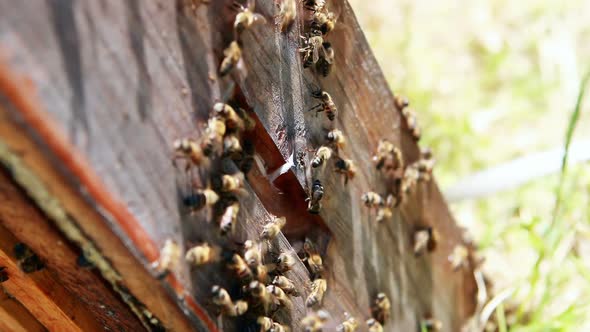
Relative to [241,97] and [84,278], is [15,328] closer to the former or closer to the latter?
[84,278]

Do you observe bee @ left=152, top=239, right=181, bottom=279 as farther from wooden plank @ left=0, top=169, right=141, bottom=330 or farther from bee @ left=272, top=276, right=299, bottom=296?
bee @ left=272, top=276, right=299, bottom=296

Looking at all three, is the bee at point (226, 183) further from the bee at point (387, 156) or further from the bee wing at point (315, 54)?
the bee at point (387, 156)

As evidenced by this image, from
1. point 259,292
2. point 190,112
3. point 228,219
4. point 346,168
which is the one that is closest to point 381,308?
point 346,168

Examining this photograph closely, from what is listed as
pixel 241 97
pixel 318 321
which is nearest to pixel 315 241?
pixel 318 321

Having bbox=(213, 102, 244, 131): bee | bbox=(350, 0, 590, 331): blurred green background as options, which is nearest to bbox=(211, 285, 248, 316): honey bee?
bbox=(213, 102, 244, 131): bee

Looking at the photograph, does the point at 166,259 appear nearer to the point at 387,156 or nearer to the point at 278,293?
the point at 278,293

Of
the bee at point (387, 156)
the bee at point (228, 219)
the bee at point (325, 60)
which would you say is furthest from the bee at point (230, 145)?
the bee at point (387, 156)
